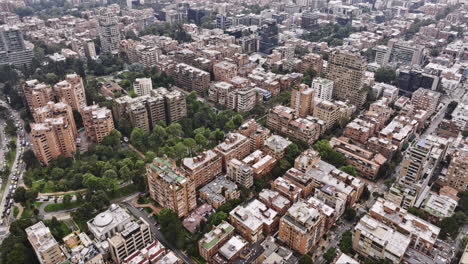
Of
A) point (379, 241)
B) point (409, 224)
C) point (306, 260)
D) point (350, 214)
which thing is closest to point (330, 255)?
point (306, 260)

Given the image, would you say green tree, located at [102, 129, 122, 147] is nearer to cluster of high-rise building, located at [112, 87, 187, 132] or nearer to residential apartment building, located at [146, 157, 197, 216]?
cluster of high-rise building, located at [112, 87, 187, 132]

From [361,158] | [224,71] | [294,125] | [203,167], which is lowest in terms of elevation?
[361,158]

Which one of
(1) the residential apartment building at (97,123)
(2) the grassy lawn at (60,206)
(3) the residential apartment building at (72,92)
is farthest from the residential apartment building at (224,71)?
(2) the grassy lawn at (60,206)

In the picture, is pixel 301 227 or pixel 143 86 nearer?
pixel 301 227

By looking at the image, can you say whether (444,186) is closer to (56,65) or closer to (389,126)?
(389,126)

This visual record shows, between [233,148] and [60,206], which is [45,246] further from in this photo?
[233,148]

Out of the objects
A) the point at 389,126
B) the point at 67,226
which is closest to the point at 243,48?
the point at 389,126

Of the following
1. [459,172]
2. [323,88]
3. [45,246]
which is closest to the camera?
[45,246]

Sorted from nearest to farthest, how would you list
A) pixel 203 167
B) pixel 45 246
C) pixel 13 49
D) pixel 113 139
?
pixel 45 246 → pixel 203 167 → pixel 113 139 → pixel 13 49
